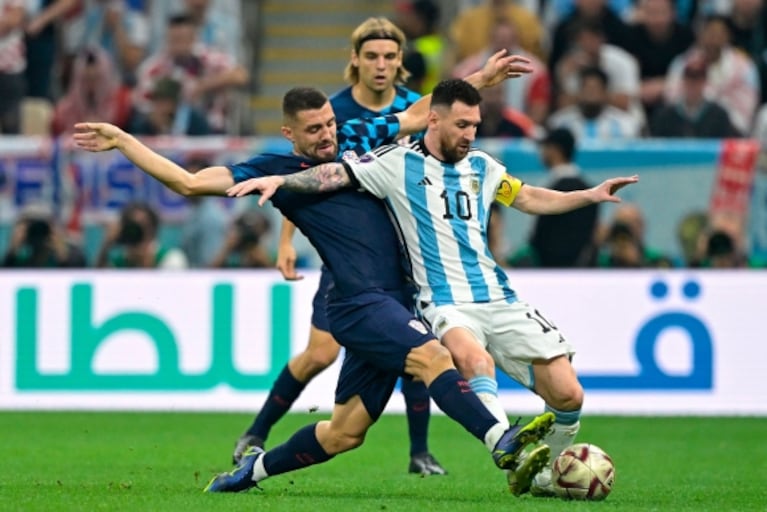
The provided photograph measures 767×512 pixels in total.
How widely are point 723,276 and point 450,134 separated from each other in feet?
21.9

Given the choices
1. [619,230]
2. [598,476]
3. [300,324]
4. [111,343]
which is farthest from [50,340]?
[598,476]

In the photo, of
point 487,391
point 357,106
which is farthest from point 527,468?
point 357,106

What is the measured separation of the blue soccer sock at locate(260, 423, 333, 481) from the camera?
8281 millimetres

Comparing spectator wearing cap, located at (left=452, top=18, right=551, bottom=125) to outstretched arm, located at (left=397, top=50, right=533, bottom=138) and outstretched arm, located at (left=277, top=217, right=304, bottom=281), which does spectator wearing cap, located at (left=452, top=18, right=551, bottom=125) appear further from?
outstretched arm, located at (left=397, top=50, right=533, bottom=138)

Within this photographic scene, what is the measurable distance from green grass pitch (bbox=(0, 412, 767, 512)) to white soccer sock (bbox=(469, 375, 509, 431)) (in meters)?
0.43

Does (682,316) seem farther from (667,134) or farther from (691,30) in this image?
(691,30)

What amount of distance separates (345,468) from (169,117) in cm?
750

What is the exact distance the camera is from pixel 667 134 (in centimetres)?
1691

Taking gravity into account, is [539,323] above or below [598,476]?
above

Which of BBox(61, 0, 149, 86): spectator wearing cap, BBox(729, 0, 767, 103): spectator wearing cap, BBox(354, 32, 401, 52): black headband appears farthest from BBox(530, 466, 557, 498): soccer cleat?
BBox(61, 0, 149, 86): spectator wearing cap

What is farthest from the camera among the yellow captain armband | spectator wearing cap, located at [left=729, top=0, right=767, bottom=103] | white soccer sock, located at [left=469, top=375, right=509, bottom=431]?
spectator wearing cap, located at [left=729, top=0, right=767, bottom=103]

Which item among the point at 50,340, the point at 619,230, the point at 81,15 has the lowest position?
the point at 50,340

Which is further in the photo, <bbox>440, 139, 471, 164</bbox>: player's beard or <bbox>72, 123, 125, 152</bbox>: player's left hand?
<bbox>440, 139, 471, 164</bbox>: player's beard

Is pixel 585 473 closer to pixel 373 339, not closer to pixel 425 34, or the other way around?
pixel 373 339
